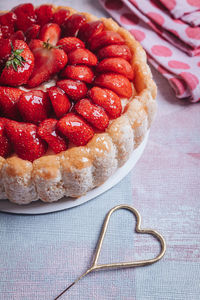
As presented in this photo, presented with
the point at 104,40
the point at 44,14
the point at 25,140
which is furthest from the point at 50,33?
the point at 25,140

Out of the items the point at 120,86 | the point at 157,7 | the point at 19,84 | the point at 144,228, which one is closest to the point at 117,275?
the point at 144,228

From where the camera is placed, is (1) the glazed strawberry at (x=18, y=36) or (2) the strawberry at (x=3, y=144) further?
(1) the glazed strawberry at (x=18, y=36)

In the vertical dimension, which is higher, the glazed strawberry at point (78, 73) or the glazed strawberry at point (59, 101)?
the glazed strawberry at point (78, 73)

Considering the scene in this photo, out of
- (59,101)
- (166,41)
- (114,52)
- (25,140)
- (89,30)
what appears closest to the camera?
(25,140)

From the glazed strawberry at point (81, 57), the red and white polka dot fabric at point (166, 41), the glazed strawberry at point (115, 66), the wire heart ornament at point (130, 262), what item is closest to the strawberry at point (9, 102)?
the glazed strawberry at point (81, 57)

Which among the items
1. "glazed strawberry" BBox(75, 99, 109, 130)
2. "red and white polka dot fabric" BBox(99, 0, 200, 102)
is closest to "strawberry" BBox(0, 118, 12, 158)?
"glazed strawberry" BBox(75, 99, 109, 130)

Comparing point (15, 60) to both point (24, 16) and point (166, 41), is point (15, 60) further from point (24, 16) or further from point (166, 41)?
point (166, 41)

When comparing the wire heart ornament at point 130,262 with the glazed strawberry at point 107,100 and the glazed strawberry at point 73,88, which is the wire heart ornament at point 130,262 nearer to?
the glazed strawberry at point 107,100
